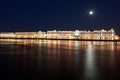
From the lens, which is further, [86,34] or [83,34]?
[86,34]

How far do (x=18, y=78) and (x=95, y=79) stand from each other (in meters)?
2.99

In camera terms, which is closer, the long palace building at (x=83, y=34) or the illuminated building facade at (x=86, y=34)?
the illuminated building facade at (x=86, y=34)

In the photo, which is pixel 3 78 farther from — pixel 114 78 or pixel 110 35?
pixel 110 35

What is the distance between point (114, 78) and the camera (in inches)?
456

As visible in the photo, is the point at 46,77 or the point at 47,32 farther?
the point at 47,32

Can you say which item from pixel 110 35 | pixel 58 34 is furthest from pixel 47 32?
pixel 110 35

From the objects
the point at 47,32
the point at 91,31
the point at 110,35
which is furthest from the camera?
the point at 47,32

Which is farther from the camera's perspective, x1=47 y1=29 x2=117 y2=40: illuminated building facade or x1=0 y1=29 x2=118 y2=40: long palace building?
x1=0 y1=29 x2=118 y2=40: long palace building

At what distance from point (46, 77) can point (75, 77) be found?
1.17 meters

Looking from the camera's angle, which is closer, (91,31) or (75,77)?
(75,77)

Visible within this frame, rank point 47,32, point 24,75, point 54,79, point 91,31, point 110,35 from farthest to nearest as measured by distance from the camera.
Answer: point 47,32, point 91,31, point 110,35, point 24,75, point 54,79

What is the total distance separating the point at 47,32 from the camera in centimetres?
19675

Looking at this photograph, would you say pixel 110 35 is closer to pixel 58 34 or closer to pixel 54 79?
pixel 58 34

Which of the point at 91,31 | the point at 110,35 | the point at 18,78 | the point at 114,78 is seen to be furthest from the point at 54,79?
the point at 91,31
